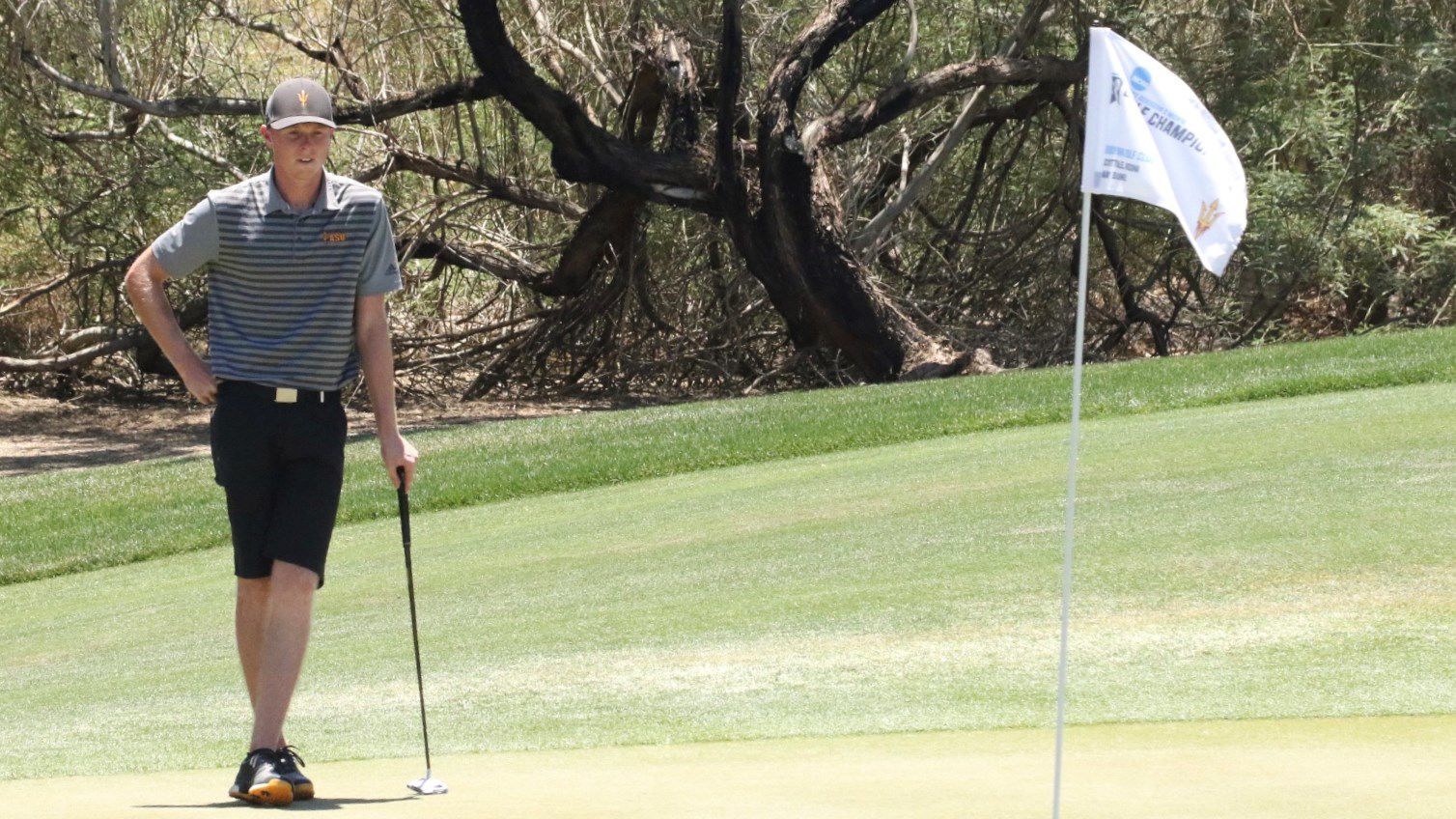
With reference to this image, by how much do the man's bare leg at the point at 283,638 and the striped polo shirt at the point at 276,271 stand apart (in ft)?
1.67

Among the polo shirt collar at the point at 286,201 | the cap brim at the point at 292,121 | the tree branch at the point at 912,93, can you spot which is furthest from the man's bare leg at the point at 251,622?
the tree branch at the point at 912,93

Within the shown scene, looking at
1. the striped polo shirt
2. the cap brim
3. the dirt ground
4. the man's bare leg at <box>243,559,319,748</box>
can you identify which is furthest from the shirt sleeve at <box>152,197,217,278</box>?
the dirt ground

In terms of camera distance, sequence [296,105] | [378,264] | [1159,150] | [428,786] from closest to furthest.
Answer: [428,786]
[1159,150]
[296,105]
[378,264]

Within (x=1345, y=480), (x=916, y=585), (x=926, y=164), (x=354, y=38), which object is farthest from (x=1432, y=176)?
(x=916, y=585)

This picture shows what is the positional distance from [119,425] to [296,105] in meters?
18.8

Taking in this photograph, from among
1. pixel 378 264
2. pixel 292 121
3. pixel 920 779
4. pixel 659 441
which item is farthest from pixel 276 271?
pixel 659 441

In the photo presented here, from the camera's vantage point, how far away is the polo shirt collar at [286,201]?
4629 mm

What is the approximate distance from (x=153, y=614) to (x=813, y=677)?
4261mm

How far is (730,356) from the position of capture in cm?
2291

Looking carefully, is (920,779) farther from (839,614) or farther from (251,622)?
(839,614)

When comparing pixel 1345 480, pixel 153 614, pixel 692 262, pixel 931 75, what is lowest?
pixel 153 614

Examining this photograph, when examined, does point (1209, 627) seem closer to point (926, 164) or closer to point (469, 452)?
point (469, 452)

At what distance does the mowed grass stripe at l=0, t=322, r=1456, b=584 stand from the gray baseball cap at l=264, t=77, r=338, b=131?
757cm

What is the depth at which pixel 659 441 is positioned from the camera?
14.4 meters
